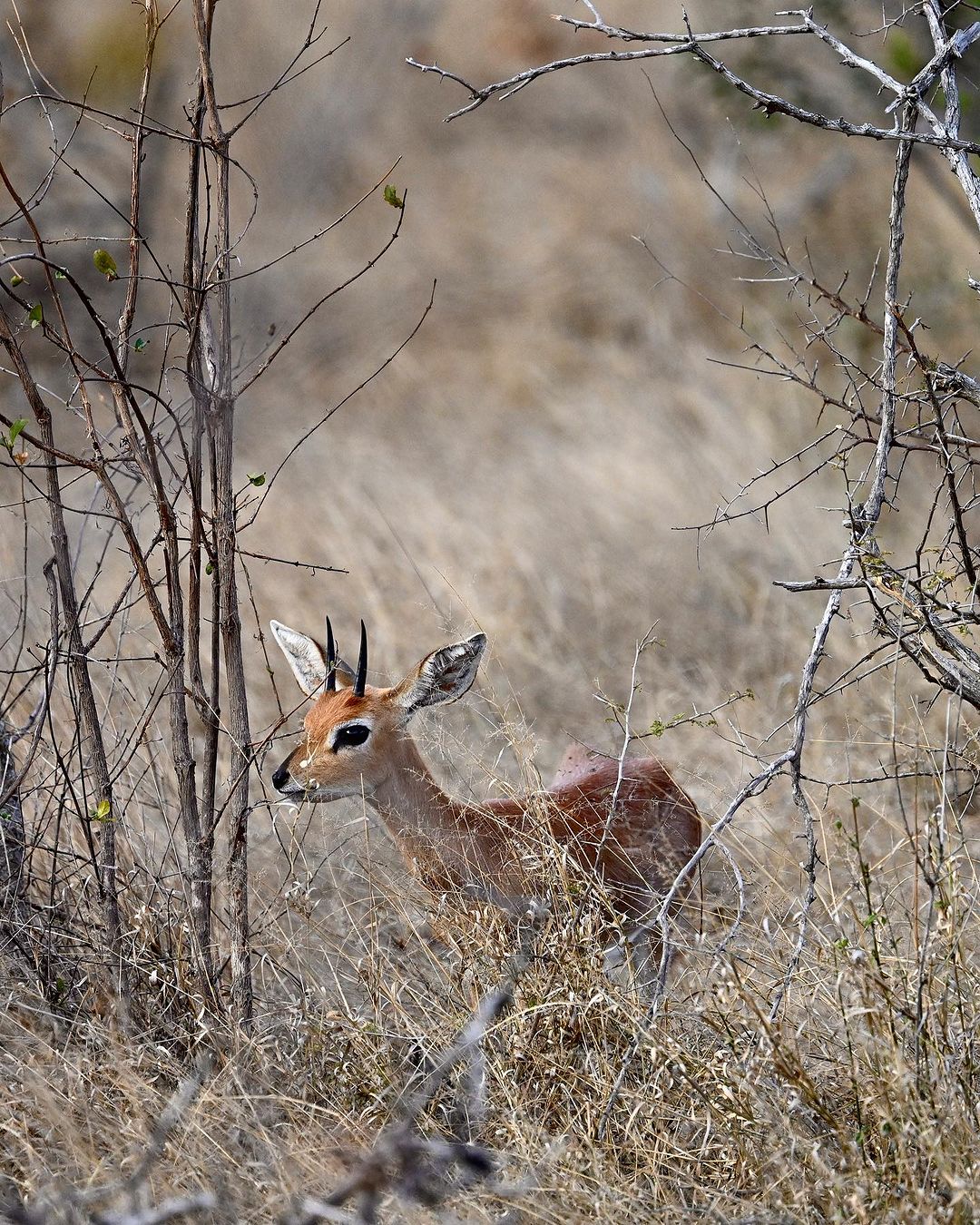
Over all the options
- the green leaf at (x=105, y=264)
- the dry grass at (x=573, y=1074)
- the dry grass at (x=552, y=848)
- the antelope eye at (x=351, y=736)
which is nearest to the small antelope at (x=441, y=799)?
the antelope eye at (x=351, y=736)

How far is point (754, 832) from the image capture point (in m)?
4.83

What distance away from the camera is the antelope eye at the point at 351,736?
384 cm

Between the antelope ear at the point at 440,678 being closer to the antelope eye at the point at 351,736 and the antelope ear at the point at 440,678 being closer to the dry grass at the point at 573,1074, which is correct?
the antelope eye at the point at 351,736

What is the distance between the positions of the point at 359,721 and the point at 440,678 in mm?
272

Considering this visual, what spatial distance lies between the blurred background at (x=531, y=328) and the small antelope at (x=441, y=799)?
0.69ft

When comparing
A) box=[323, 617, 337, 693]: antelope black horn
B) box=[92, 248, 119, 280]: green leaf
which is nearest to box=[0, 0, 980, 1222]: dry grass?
box=[323, 617, 337, 693]: antelope black horn

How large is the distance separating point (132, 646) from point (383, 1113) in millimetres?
2685

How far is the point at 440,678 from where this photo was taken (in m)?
3.91

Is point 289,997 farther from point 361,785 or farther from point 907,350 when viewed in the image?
point 907,350

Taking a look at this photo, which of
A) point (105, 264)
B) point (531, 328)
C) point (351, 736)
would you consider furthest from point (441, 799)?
point (531, 328)

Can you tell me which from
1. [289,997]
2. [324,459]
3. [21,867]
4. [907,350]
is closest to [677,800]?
[289,997]

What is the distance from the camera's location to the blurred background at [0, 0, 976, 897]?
6230 millimetres

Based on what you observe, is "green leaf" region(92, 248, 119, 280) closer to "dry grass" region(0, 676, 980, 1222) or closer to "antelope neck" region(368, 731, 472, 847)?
"dry grass" region(0, 676, 980, 1222)

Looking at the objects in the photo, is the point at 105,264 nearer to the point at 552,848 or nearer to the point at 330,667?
the point at 330,667
